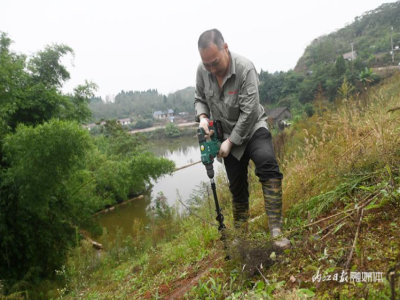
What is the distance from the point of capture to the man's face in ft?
6.53

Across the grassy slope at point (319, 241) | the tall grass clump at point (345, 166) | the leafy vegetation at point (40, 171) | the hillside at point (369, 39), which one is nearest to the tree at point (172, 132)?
the hillside at point (369, 39)

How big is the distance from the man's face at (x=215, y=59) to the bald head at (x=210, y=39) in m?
0.02

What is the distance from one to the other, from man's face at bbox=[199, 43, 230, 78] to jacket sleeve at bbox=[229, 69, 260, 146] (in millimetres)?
190

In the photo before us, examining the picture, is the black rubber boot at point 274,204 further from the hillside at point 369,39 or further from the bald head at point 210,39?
the hillside at point 369,39

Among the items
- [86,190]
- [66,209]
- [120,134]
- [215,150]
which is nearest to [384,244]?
[215,150]

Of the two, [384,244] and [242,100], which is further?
[242,100]

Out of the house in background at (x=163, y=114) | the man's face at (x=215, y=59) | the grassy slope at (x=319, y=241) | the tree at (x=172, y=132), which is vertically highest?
the house in background at (x=163, y=114)

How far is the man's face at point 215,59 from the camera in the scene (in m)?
1.99

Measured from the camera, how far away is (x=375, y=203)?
1.76 meters

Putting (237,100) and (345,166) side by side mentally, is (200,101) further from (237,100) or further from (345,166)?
(345,166)

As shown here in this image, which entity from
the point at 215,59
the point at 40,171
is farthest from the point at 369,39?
the point at 215,59

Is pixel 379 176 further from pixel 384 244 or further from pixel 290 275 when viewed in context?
pixel 290 275

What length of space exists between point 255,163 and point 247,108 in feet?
1.34

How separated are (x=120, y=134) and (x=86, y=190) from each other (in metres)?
10.6
